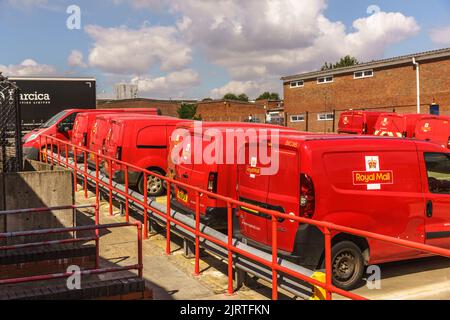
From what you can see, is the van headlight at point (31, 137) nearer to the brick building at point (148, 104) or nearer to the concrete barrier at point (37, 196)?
the concrete barrier at point (37, 196)

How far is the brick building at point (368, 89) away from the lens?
3269cm

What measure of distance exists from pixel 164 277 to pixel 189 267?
545mm

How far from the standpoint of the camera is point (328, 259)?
403cm

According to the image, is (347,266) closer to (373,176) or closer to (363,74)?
(373,176)

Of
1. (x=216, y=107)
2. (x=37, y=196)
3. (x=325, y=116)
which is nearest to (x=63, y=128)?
(x=37, y=196)

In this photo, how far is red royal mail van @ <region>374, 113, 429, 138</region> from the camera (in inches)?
734

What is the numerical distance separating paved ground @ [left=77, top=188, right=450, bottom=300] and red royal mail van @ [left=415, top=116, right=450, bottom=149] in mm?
11799

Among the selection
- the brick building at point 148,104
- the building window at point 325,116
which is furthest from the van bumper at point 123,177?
the brick building at point 148,104

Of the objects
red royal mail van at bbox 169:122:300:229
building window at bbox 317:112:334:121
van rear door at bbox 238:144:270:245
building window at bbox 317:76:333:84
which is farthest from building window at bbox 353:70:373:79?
van rear door at bbox 238:144:270:245

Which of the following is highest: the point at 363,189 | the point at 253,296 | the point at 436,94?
the point at 436,94

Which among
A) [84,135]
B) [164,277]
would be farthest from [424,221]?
[84,135]

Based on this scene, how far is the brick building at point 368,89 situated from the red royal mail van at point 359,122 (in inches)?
428

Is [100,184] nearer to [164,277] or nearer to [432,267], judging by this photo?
[164,277]
